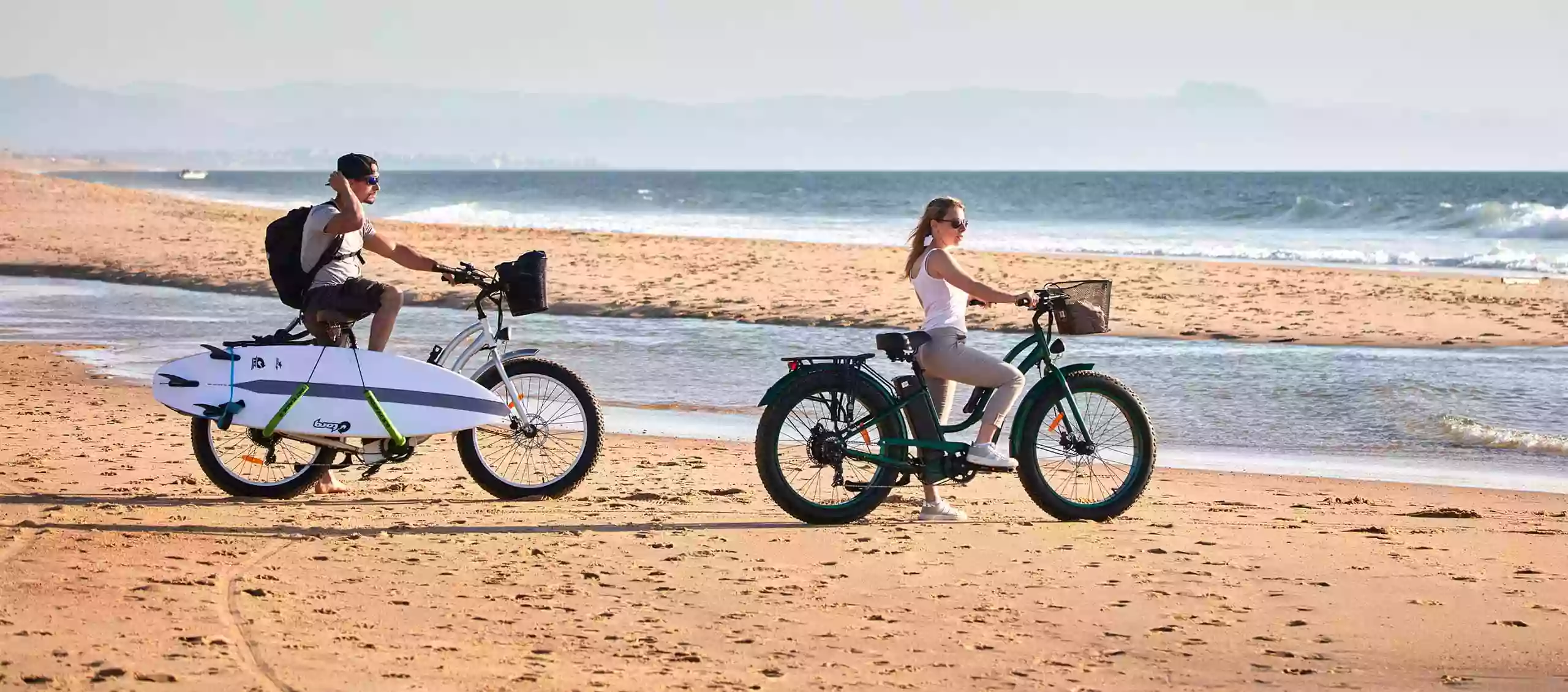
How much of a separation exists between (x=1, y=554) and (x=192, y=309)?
1321cm

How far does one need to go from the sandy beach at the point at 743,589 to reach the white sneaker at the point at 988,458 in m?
0.27

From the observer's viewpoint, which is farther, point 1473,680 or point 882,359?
point 882,359

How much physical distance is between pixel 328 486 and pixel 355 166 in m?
1.55

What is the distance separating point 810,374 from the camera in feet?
22.9

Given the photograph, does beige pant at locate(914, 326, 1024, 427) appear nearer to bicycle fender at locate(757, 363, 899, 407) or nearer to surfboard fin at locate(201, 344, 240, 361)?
bicycle fender at locate(757, 363, 899, 407)

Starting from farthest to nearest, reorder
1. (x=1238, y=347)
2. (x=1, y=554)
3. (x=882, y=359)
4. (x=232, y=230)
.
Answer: (x=232, y=230) < (x=1238, y=347) < (x=882, y=359) < (x=1, y=554)

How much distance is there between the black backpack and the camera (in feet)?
23.4

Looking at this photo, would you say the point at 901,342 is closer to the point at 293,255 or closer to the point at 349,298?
the point at 349,298

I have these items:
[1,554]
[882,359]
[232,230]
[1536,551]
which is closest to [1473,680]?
[1536,551]

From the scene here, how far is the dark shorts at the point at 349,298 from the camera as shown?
Answer: 7043mm

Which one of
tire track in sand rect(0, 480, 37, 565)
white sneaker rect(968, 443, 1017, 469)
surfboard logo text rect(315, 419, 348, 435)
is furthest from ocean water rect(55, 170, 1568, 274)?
tire track in sand rect(0, 480, 37, 565)

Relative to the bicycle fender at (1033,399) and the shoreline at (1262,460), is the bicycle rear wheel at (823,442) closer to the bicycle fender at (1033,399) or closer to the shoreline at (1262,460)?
the bicycle fender at (1033,399)

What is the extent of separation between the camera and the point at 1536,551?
6492mm

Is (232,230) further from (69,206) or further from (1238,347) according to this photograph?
(1238,347)
